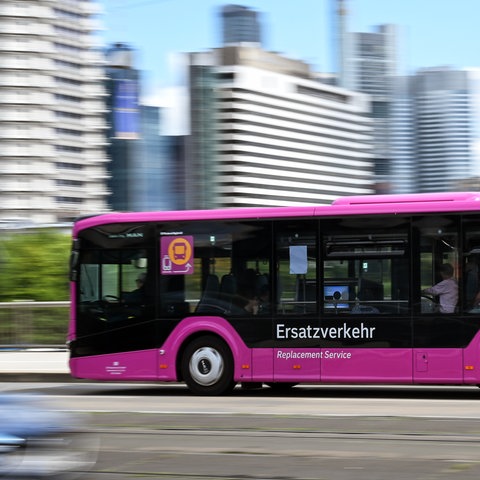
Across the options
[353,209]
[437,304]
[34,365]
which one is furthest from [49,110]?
[437,304]

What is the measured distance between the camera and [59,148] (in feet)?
390

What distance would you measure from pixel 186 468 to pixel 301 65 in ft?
630

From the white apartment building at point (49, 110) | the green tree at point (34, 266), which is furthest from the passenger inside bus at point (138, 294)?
the white apartment building at point (49, 110)

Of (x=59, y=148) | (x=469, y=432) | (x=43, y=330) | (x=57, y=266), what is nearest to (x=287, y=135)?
(x=59, y=148)

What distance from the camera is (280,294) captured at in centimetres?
1355

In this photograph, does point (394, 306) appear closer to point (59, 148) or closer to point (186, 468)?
point (186, 468)

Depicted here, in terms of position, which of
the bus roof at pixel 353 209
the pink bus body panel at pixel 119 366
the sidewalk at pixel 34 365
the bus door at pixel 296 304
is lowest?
the sidewalk at pixel 34 365

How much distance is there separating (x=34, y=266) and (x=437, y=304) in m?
22.7

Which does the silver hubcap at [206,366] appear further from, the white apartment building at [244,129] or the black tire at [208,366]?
the white apartment building at [244,129]

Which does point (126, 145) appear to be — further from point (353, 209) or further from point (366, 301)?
point (366, 301)

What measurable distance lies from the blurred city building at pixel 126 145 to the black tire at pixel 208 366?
107312 millimetres

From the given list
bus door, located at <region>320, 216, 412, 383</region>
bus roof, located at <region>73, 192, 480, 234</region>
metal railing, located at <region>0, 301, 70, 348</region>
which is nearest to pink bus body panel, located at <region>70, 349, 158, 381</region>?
bus roof, located at <region>73, 192, 480, 234</region>

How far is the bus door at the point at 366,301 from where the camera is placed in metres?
13.0

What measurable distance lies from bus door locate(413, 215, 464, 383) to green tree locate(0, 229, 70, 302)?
69.4ft
